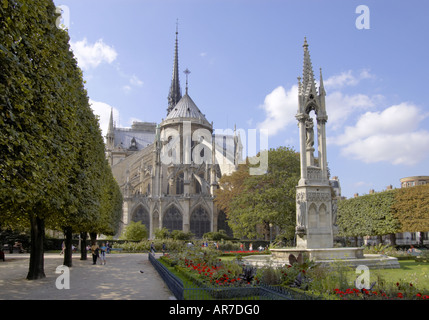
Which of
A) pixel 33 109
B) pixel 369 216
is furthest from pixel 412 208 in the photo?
pixel 33 109

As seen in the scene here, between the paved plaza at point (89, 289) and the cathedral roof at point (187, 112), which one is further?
the cathedral roof at point (187, 112)

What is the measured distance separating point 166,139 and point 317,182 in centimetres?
5858

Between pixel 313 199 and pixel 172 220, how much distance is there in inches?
1715

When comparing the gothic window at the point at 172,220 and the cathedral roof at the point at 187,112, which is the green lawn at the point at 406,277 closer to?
the gothic window at the point at 172,220

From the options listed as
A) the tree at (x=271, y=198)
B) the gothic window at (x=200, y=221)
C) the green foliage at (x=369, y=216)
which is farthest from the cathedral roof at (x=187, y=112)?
the green foliage at (x=369, y=216)

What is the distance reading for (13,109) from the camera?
851 cm

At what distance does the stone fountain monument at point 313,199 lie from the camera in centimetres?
1516

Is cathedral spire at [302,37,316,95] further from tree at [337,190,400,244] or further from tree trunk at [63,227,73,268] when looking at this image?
tree at [337,190,400,244]

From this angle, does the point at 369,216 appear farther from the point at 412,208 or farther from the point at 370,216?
the point at 412,208

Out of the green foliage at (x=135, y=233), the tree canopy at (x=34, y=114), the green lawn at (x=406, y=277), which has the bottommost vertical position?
the green foliage at (x=135, y=233)

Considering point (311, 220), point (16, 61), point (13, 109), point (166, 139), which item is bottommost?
point (311, 220)
